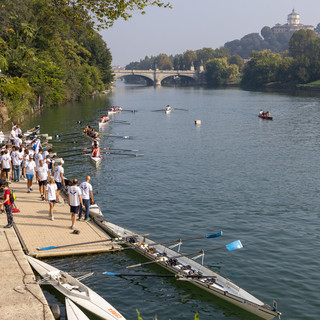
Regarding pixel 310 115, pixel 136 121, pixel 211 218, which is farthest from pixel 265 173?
pixel 310 115

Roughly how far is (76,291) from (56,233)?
5.20 metres

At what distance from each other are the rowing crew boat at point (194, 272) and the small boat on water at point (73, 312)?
15.5 ft

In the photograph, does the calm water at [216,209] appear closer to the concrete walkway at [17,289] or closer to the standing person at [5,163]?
the concrete walkway at [17,289]

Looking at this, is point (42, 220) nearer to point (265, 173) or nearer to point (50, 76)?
point (265, 173)

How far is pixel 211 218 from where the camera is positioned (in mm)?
26141

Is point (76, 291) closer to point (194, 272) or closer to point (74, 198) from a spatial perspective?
point (194, 272)

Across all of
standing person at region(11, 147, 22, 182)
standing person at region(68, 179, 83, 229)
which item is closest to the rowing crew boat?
standing person at region(68, 179, 83, 229)

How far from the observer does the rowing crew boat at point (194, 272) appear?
606 inches

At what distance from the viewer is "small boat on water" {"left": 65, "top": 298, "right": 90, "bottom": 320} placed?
13.8 metres

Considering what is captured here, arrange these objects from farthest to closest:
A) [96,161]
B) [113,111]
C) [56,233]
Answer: [113,111], [96,161], [56,233]

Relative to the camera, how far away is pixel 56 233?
66.1 ft

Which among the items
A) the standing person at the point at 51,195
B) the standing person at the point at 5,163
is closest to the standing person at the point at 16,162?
the standing person at the point at 5,163

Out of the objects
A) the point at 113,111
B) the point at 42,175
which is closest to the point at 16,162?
the point at 42,175

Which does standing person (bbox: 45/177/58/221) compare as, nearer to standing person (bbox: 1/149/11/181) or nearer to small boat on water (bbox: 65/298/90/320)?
standing person (bbox: 1/149/11/181)
